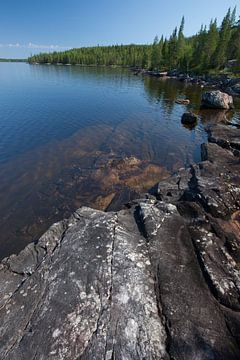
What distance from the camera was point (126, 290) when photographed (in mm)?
5668

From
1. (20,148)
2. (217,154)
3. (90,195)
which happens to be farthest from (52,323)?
(20,148)

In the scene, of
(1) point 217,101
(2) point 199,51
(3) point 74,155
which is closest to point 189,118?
(1) point 217,101

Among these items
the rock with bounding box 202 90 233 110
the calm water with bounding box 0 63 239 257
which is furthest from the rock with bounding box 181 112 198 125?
the rock with bounding box 202 90 233 110

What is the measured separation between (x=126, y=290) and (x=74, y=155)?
15009mm

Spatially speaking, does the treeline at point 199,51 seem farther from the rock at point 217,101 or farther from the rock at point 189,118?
the rock at point 189,118

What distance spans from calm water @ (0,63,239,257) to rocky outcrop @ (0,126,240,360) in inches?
182

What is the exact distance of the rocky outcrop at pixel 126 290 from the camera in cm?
463

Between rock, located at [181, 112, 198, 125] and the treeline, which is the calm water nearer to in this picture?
rock, located at [181, 112, 198, 125]

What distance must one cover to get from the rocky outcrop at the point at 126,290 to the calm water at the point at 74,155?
182 inches

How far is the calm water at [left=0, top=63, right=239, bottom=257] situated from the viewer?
12.8 metres

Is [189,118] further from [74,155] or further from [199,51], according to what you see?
[199,51]

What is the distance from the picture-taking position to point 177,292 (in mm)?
5688

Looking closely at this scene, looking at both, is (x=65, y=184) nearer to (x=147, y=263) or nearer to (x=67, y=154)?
(x=67, y=154)

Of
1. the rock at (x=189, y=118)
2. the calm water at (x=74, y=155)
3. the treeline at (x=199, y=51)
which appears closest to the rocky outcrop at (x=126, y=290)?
the calm water at (x=74, y=155)
